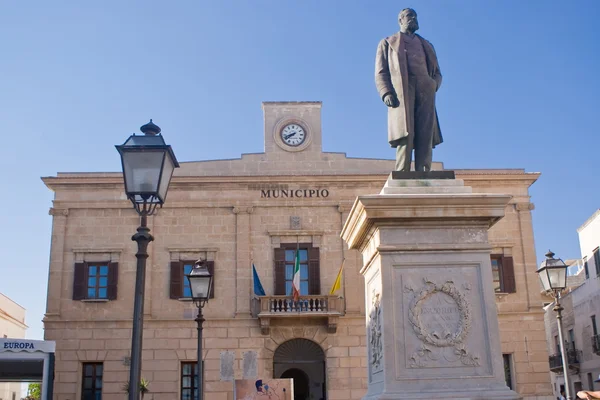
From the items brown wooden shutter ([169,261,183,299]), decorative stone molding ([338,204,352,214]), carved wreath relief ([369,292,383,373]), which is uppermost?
decorative stone molding ([338,204,352,214])

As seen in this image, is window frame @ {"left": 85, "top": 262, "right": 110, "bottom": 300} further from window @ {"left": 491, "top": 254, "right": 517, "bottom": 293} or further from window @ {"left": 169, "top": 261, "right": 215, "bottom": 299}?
window @ {"left": 491, "top": 254, "right": 517, "bottom": 293}

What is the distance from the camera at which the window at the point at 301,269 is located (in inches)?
1004

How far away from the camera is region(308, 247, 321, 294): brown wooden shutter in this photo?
2548 centimetres

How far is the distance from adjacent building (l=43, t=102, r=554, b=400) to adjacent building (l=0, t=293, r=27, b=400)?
55.2ft

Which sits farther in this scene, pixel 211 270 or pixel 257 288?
pixel 211 270

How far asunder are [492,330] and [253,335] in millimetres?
19742

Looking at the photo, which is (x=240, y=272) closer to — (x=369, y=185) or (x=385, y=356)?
(x=369, y=185)

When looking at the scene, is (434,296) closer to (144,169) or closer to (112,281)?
(144,169)

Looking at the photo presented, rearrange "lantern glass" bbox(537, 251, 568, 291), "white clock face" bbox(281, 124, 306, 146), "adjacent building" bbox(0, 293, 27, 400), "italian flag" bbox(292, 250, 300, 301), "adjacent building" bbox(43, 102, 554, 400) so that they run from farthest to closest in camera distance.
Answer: "adjacent building" bbox(0, 293, 27, 400), "white clock face" bbox(281, 124, 306, 146), "adjacent building" bbox(43, 102, 554, 400), "italian flag" bbox(292, 250, 300, 301), "lantern glass" bbox(537, 251, 568, 291)

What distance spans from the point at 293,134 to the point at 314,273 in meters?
5.41

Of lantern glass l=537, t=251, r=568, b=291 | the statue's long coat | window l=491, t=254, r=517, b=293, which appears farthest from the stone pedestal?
window l=491, t=254, r=517, b=293

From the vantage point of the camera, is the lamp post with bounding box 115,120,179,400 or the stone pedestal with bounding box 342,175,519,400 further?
the lamp post with bounding box 115,120,179,400

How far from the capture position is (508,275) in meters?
26.0

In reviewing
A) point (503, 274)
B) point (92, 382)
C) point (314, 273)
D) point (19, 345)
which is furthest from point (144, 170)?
point (503, 274)
